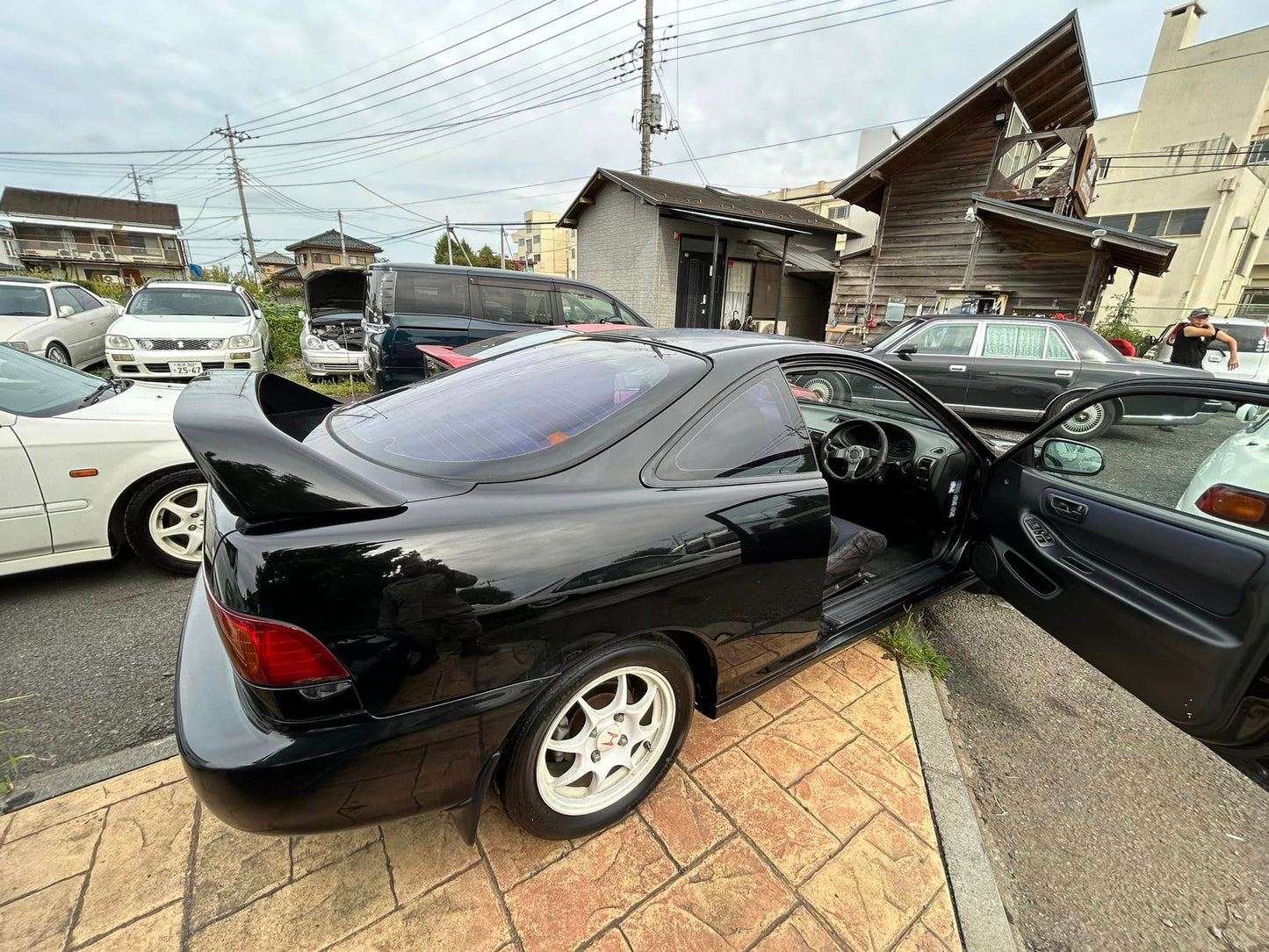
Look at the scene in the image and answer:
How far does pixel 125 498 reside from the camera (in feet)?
8.82

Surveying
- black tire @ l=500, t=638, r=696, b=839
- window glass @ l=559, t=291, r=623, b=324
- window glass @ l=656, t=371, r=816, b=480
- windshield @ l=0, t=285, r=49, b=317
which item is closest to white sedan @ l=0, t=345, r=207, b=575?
black tire @ l=500, t=638, r=696, b=839

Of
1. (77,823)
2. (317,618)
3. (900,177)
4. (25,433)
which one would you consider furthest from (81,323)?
(900,177)

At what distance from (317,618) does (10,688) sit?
2.10m

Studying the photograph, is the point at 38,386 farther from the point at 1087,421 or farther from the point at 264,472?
the point at 1087,421

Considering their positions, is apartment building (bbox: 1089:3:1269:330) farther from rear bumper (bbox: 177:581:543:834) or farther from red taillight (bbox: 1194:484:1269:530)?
rear bumper (bbox: 177:581:543:834)

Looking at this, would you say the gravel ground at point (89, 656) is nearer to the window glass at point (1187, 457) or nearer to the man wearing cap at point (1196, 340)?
the window glass at point (1187, 457)

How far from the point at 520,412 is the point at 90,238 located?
57361 mm

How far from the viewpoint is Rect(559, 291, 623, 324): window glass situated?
7.16 meters

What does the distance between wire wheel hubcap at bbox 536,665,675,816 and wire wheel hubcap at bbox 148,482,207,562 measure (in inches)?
94.1

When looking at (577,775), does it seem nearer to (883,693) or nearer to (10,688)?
(883,693)

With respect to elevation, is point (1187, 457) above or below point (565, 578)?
above

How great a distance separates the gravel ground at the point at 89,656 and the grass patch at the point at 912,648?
2.99 metres

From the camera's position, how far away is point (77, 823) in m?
1.58

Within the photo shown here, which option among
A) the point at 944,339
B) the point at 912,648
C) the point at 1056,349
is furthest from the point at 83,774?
the point at 1056,349
